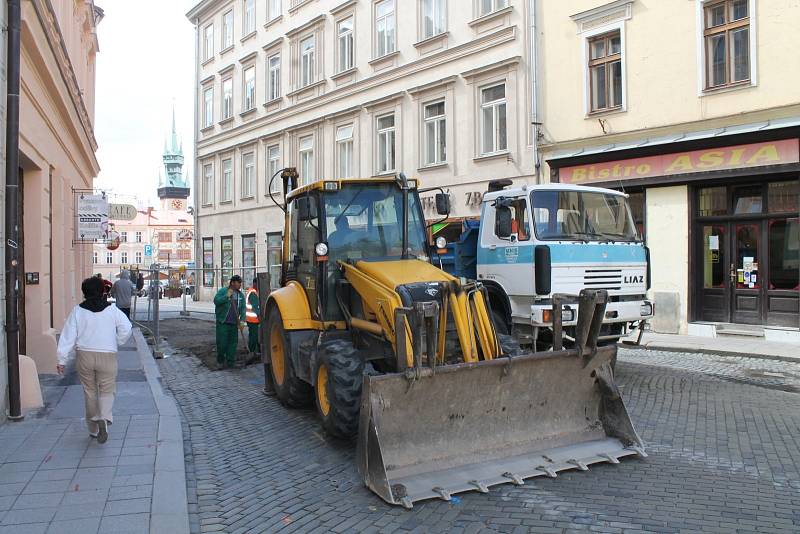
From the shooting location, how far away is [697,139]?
45.0 ft

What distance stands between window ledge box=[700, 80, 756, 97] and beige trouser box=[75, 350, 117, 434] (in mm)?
12472

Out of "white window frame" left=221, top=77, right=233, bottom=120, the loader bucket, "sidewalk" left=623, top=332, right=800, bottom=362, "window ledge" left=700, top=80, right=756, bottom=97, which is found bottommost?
"sidewalk" left=623, top=332, right=800, bottom=362

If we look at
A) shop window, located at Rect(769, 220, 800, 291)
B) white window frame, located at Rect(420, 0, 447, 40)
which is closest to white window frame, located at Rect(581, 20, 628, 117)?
shop window, located at Rect(769, 220, 800, 291)

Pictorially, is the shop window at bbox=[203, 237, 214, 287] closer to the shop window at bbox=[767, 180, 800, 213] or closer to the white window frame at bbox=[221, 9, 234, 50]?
the white window frame at bbox=[221, 9, 234, 50]

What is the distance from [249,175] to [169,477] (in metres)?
24.9

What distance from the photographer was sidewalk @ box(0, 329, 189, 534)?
443 centimetres

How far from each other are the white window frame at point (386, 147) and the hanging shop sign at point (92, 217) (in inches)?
408

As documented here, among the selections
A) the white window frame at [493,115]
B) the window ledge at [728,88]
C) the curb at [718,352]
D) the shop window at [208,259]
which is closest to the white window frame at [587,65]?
the window ledge at [728,88]

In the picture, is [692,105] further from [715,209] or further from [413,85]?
[413,85]

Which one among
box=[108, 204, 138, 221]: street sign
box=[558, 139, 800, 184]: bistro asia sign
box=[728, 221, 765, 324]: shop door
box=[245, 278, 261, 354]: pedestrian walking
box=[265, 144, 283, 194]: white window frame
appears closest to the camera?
box=[245, 278, 261, 354]: pedestrian walking

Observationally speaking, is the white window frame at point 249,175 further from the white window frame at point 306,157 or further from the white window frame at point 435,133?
the white window frame at point 435,133

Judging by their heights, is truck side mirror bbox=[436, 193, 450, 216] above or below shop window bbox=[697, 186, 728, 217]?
below

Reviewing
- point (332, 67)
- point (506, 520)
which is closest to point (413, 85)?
point (332, 67)

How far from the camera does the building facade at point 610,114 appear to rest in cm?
1333
